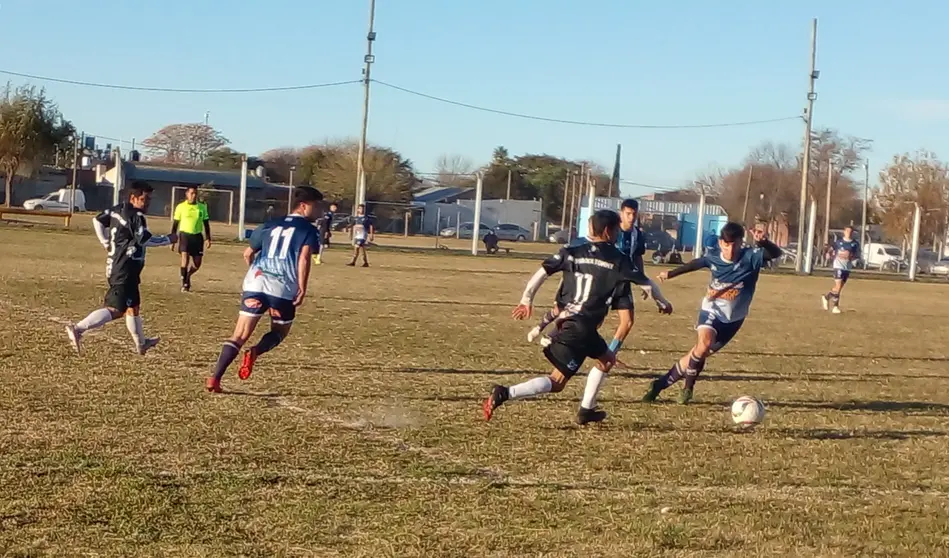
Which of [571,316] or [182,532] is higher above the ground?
[571,316]

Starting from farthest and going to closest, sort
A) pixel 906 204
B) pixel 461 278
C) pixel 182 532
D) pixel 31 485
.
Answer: pixel 906 204 < pixel 461 278 < pixel 31 485 < pixel 182 532

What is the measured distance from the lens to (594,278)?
8.29m

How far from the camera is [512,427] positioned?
28.2 feet

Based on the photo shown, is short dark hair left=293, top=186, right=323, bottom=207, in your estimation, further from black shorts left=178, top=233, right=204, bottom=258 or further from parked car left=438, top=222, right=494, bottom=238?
parked car left=438, top=222, right=494, bottom=238

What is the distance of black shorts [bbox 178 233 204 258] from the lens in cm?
1880

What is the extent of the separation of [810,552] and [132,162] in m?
87.8

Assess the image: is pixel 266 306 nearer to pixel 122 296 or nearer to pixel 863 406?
pixel 122 296

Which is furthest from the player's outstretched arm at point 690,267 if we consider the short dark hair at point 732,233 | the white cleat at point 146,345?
the white cleat at point 146,345

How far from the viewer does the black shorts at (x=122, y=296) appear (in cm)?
1092

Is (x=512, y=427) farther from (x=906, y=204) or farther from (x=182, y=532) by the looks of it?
(x=906, y=204)

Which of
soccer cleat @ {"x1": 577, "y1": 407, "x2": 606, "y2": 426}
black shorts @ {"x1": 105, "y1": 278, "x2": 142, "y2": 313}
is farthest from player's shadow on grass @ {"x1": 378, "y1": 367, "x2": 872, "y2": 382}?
soccer cleat @ {"x1": 577, "y1": 407, "x2": 606, "y2": 426}

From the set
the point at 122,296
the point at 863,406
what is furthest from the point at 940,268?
the point at 122,296

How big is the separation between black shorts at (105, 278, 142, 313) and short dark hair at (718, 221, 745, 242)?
215 inches

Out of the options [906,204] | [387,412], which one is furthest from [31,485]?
[906,204]
